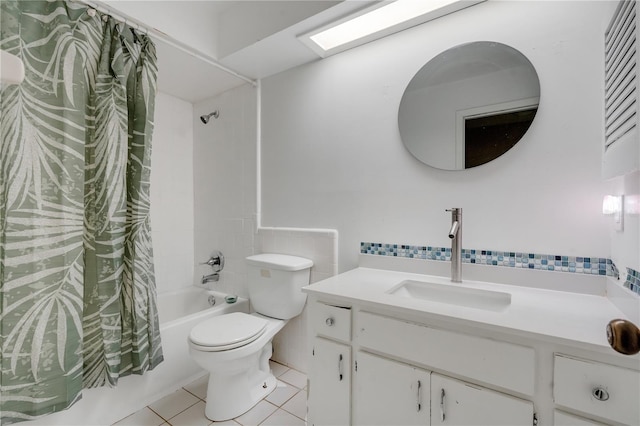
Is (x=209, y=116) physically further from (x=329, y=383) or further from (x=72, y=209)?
(x=329, y=383)

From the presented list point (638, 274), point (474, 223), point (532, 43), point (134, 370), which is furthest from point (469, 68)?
point (134, 370)

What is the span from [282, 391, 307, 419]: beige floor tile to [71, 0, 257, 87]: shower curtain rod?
7.25 feet

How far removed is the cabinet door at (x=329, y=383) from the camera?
1.15 m

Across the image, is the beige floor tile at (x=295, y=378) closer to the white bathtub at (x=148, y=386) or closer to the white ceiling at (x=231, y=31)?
the white bathtub at (x=148, y=386)

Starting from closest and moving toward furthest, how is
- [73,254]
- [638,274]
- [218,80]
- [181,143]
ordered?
[638,274]
[73,254]
[218,80]
[181,143]

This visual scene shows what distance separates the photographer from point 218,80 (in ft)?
7.25

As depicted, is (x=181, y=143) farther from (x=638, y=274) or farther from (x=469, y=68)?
(x=638, y=274)

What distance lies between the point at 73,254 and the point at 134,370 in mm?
702

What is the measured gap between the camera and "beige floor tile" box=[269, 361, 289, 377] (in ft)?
6.35

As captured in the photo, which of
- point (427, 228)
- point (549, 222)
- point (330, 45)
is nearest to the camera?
point (549, 222)

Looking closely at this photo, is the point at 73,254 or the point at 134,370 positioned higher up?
the point at 73,254

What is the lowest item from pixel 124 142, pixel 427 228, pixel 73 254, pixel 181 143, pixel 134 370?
pixel 134 370

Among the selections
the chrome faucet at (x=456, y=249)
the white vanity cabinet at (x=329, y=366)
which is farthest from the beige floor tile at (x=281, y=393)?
the chrome faucet at (x=456, y=249)

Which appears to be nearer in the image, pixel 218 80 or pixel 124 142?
pixel 124 142
